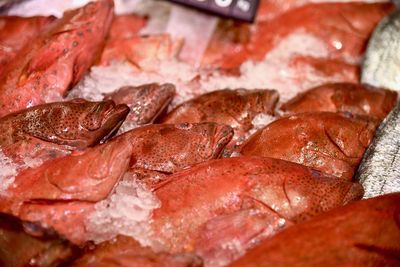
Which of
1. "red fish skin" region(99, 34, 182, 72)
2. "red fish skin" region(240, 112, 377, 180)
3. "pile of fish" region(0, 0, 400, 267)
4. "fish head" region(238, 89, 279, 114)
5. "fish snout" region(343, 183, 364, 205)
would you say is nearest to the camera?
"pile of fish" region(0, 0, 400, 267)

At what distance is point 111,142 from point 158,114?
2.47ft

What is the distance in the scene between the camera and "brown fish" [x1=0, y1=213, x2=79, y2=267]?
2154 millimetres

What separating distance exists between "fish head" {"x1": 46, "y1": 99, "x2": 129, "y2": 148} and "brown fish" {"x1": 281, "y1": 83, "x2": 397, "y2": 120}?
110 centimetres

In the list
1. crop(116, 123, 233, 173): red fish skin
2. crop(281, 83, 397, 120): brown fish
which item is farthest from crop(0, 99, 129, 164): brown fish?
crop(281, 83, 397, 120): brown fish

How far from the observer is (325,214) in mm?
2178

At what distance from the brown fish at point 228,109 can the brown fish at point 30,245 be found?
1.09 m

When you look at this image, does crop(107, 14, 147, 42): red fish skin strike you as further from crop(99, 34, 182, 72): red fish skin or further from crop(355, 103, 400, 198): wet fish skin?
crop(355, 103, 400, 198): wet fish skin

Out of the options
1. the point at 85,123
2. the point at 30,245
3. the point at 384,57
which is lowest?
the point at 30,245

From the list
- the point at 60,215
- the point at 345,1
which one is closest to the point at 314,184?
the point at 60,215

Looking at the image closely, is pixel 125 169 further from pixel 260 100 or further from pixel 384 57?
pixel 384 57

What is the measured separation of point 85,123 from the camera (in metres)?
2.66

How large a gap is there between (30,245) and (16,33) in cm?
177

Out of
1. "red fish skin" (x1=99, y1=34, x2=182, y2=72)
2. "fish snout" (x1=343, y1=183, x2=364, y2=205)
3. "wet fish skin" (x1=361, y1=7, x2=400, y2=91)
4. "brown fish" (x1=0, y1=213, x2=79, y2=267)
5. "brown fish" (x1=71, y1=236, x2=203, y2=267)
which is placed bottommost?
"brown fish" (x1=0, y1=213, x2=79, y2=267)

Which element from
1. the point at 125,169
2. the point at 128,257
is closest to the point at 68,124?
the point at 125,169
